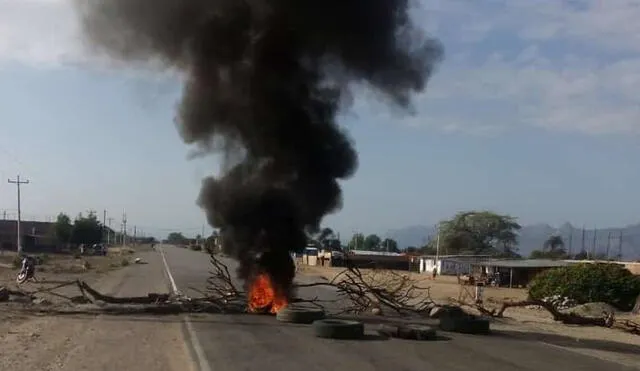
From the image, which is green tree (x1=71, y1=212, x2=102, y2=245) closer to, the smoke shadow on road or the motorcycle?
the motorcycle

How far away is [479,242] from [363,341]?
393ft

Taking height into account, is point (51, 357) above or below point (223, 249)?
below

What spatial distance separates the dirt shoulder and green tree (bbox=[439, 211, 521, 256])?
113m

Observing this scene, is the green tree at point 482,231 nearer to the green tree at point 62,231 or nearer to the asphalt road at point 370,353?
the green tree at point 62,231

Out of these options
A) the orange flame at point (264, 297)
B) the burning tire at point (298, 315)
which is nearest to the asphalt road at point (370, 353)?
the burning tire at point (298, 315)

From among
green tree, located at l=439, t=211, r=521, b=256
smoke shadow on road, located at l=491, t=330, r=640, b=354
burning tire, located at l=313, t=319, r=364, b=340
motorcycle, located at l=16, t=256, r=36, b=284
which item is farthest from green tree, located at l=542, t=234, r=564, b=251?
burning tire, located at l=313, t=319, r=364, b=340

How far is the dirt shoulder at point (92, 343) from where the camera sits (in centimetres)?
1430

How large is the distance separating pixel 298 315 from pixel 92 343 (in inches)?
241

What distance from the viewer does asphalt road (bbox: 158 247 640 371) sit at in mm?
14081

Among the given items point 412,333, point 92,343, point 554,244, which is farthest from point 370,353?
point 554,244

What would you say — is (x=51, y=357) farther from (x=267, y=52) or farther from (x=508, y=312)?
(x=508, y=312)

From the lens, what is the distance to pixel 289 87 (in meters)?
24.0

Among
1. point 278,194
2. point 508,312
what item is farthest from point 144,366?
point 508,312

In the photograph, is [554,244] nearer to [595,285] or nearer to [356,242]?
[356,242]
